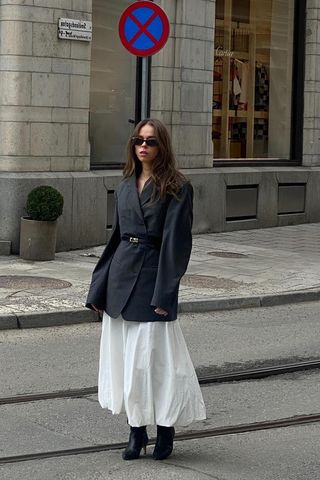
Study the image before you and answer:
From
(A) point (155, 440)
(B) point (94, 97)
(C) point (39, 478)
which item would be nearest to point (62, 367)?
(A) point (155, 440)

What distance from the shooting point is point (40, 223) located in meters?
13.6

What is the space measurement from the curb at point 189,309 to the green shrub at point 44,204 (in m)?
3.00

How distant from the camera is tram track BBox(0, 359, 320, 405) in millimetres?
7480

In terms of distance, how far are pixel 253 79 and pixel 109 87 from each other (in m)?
4.05

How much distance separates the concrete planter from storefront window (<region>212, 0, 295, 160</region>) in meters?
5.27

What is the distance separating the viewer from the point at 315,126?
771 inches

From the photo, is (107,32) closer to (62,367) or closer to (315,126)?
(315,126)

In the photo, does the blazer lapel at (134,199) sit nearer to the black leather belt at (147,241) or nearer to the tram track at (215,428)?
the black leather belt at (147,241)

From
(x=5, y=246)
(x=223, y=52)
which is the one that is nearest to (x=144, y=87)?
(x=5, y=246)

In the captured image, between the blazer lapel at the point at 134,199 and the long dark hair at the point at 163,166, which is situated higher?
the long dark hair at the point at 163,166

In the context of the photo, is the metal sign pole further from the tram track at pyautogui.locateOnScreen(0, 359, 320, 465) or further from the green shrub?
the tram track at pyautogui.locateOnScreen(0, 359, 320, 465)

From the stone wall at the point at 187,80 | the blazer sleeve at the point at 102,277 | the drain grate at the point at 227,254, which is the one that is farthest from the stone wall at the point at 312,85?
the blazer sleeve at the point at 102,277

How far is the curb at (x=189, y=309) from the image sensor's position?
1014 cm

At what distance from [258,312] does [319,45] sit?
30.7 ft
